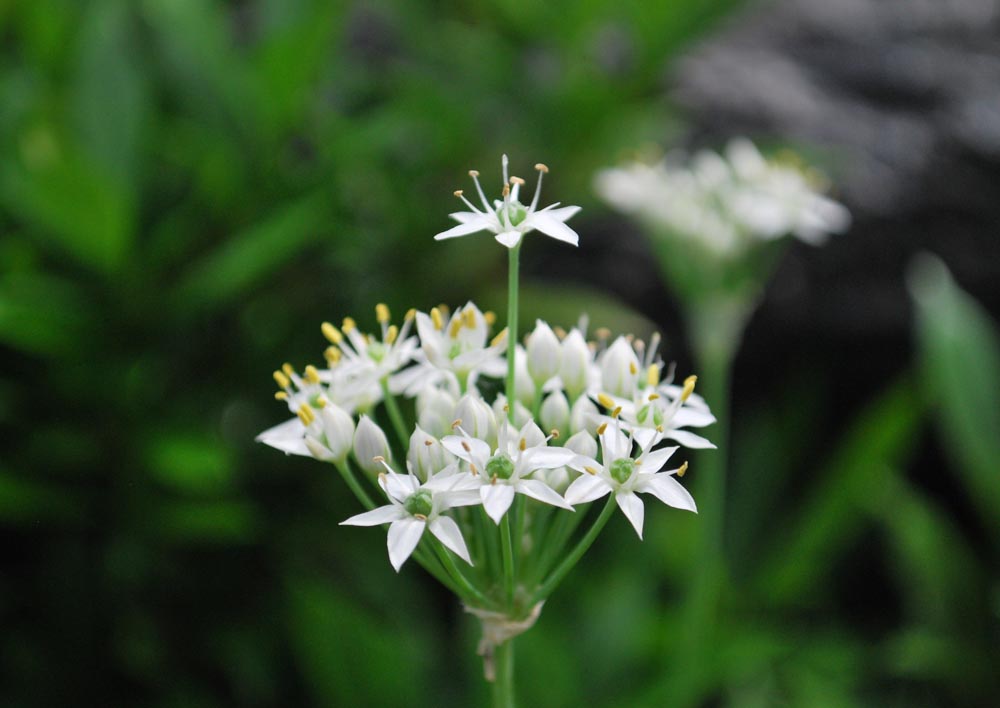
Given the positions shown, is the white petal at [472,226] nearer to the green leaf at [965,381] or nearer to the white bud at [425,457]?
the white bud at [425,457]

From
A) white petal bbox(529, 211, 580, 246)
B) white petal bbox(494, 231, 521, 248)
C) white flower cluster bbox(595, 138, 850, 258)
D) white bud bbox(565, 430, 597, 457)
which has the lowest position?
white bud bbox(565, 430, 597, 457)

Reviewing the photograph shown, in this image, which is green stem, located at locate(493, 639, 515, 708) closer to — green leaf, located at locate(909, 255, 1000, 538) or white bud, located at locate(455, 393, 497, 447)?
white bud, located at locate(455, 393, 497, 447)

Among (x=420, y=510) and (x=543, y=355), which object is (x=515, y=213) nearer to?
(x=543, y=355)

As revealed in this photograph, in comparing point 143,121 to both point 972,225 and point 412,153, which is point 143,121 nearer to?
point 412,153

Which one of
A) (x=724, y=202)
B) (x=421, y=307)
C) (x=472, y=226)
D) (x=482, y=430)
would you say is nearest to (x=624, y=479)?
(x=482, y=430)

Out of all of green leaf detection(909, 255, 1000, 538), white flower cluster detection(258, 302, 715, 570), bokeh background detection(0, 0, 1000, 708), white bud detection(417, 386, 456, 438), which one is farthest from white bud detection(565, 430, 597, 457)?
green leaf detection(909, 255, 1000, 538)

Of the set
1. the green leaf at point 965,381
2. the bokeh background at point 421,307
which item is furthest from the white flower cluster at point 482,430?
the green leaf at point 965,381
